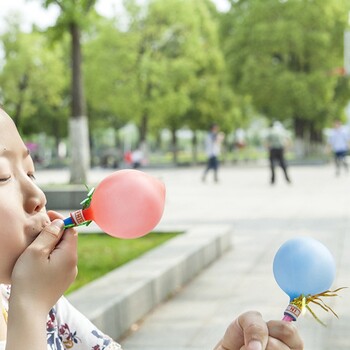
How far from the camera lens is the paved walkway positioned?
488 centimetres

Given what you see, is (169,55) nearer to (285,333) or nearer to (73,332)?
(73,332)

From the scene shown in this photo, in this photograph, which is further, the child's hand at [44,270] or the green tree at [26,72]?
the green tree at [26,72]

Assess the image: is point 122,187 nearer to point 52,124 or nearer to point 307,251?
point 307,251

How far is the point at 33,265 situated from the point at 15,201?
0.41ft

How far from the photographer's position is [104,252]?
7434mm

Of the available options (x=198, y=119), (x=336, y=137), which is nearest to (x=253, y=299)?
(x=336, y=137)

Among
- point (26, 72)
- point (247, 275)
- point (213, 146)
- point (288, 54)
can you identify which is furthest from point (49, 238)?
point (26, 72)

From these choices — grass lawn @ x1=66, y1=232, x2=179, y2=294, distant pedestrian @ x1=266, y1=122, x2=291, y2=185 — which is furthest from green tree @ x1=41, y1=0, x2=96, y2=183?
grass lawn @ x1=66, y1=232, x2=179, y2=294

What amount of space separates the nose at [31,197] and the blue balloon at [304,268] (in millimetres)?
442

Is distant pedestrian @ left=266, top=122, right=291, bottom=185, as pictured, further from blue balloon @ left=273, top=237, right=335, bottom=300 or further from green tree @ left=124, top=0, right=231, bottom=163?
blue balloon @ left=273, top=237, right=335, bottom=300

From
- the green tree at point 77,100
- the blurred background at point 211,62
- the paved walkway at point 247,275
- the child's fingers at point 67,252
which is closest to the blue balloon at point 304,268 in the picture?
the child's fingers at point 67,252

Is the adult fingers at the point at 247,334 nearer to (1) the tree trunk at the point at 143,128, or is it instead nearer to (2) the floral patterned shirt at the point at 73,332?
(2) the floral patterned shirt at the point at 73,332

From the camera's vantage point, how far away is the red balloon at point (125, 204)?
1.37 metres

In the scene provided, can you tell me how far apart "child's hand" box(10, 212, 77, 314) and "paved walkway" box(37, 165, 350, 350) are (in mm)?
3313
